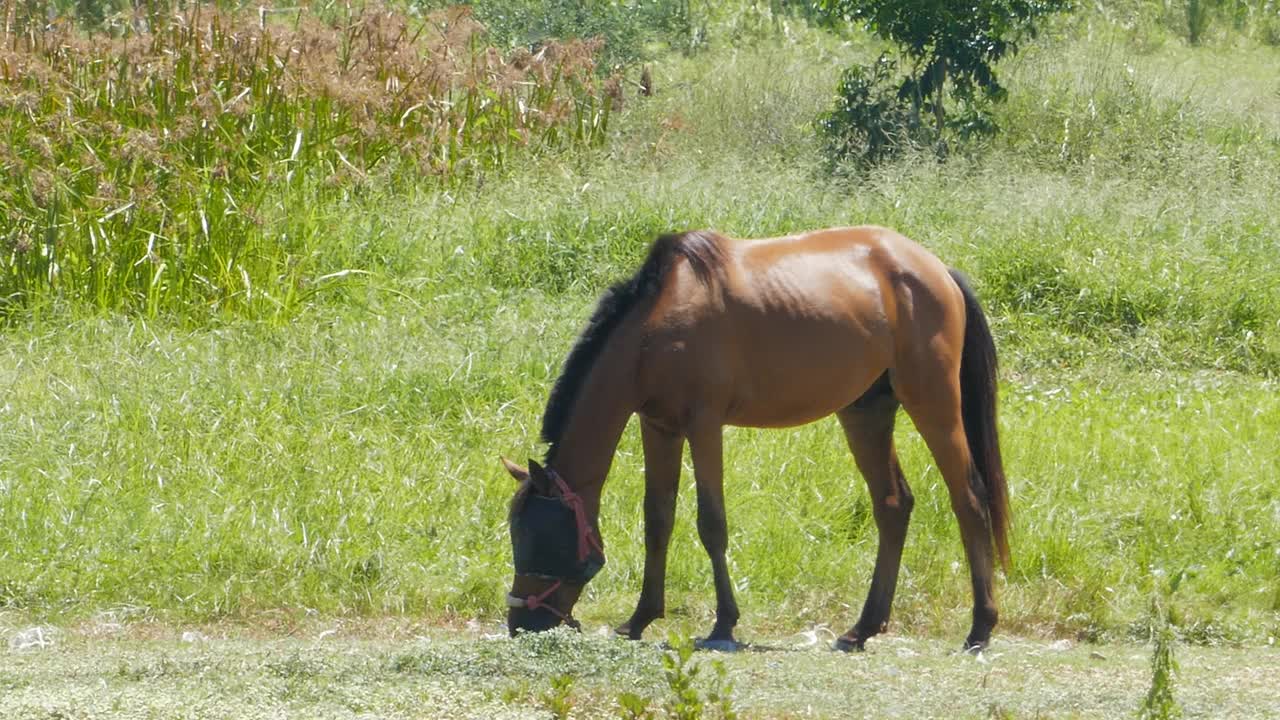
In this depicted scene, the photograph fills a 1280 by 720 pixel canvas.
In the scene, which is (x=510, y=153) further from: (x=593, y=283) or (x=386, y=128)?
(x=593, y=283)

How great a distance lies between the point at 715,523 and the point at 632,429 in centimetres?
244

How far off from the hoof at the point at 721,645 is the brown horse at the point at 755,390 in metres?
0.02

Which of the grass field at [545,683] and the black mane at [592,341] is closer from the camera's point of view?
the grass field at [545,683]

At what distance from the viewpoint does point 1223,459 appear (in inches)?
352

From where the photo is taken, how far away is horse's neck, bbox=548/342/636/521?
675 cm

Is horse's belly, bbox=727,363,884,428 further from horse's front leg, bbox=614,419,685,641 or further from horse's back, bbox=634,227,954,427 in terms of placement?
horse's front leg, bbox=614,419,685,641

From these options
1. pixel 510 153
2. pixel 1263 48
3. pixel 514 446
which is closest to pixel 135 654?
pixel 514 446

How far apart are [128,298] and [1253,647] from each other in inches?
276

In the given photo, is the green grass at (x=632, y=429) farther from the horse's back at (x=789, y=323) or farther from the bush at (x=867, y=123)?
the horse's back at (x=789, y=323)

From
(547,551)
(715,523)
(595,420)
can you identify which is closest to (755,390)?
(715,523)

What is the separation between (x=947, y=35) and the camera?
14.5 m

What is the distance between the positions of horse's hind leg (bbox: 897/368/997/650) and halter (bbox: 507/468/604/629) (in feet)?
5.11

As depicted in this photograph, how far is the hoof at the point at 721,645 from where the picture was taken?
686cm

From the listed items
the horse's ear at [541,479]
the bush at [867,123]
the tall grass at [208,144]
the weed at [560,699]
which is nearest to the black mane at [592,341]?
the horse's ear at [541,479]
